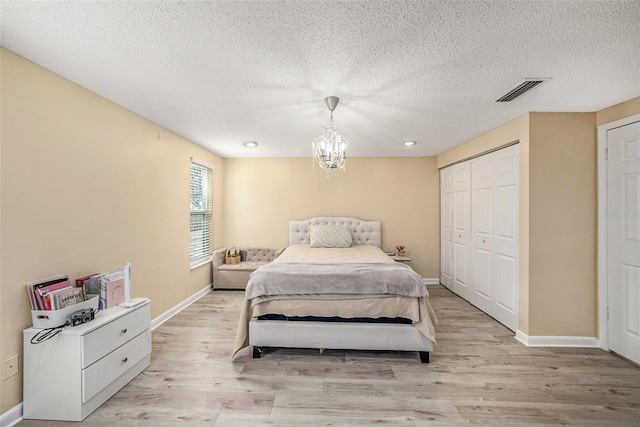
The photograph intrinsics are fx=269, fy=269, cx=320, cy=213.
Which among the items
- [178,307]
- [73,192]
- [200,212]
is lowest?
[178,307]

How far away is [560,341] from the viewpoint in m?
2.65

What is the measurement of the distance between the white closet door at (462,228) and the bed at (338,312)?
1.87 meters

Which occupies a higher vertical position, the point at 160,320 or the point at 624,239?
the point at 624,239

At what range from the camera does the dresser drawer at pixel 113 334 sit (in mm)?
1736

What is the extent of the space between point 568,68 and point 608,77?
1.41 ft

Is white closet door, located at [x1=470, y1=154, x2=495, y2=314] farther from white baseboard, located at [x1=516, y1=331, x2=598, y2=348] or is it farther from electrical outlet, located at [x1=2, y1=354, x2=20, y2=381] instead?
electrical outlet, located at [x1=2, y1=354, x2=20, y2=381]

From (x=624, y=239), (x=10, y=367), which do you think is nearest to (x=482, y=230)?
(x=624, y=239)

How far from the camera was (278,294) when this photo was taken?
7.96ft

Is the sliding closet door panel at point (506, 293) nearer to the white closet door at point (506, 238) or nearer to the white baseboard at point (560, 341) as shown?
the white closet door at point (506, 238)

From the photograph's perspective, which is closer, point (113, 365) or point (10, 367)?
point (10, 367)

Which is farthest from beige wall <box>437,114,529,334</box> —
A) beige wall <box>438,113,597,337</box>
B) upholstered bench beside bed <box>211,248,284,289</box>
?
upholstered bench beside bed <box>211,248,284,289</box>

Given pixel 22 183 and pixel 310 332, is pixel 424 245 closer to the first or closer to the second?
pixel 310 332

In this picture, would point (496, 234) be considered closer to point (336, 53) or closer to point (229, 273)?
point (336, 53)

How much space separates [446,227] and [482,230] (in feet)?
3.44
